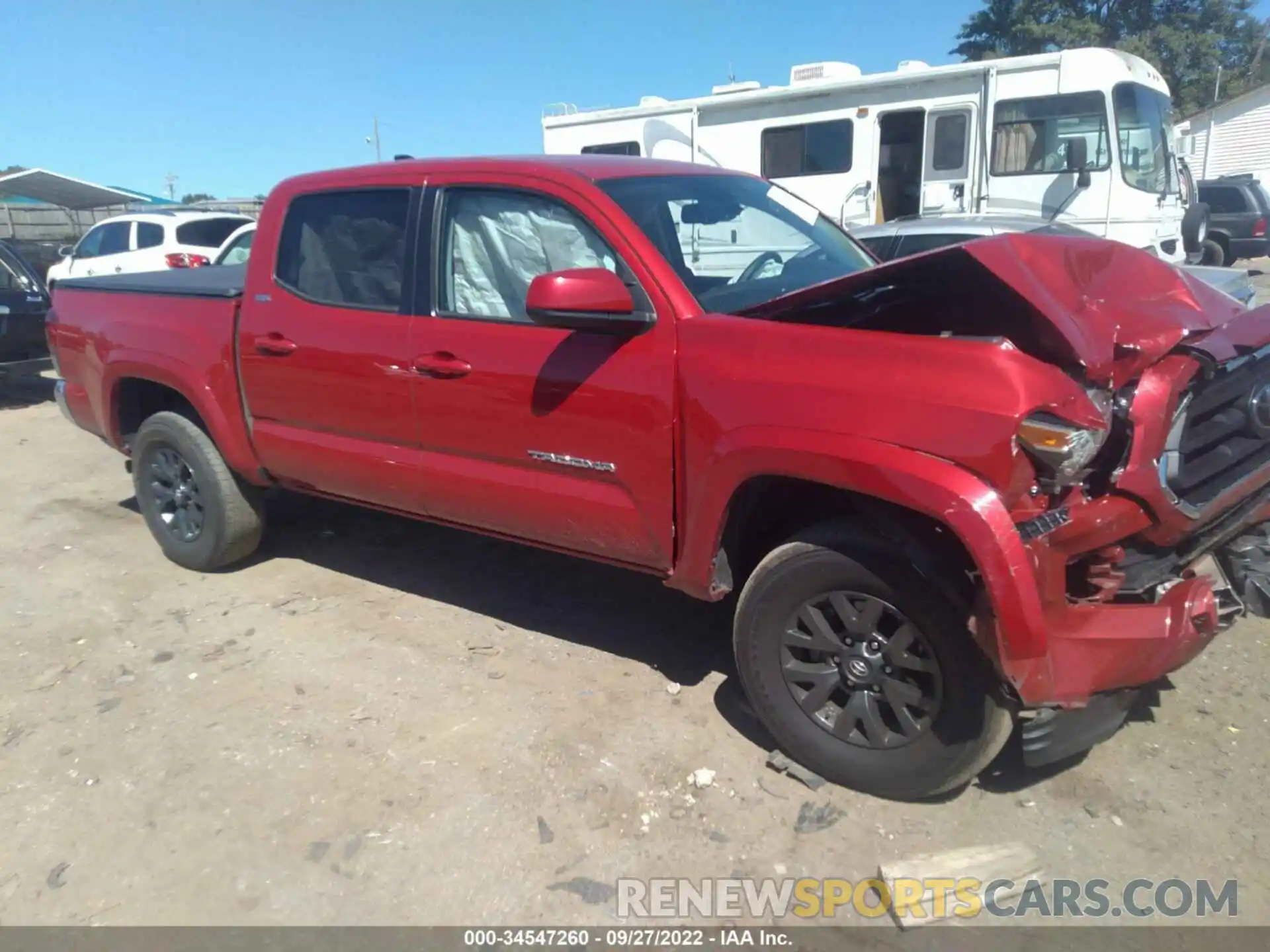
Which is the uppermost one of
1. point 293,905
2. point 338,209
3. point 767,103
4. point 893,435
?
point 767,103

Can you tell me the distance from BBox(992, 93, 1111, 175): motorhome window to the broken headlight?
9.09 metres

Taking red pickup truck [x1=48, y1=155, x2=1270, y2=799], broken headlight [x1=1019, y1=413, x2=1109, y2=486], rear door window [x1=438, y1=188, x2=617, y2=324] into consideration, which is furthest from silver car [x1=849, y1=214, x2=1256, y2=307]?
broken headlight [x1=1019, y1=413, x2=1109, y2=486]

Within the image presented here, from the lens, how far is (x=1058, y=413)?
97.7 inches

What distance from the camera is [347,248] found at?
4156mm

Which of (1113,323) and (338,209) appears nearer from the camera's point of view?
(1113,323)

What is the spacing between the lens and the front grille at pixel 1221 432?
105 inches

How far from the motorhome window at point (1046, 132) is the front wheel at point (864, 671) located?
9.12 meters

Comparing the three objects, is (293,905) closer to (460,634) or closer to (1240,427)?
(460,634)

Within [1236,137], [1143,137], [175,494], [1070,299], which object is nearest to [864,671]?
[1070,299]

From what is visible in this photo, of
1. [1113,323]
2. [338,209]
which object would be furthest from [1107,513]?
[338,209]

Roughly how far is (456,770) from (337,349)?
1797 millimetres

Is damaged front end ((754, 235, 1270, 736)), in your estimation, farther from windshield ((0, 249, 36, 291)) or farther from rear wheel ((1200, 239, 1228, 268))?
rear wheel ((1200, 239, 1228, 268))

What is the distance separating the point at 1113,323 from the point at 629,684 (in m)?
2.14

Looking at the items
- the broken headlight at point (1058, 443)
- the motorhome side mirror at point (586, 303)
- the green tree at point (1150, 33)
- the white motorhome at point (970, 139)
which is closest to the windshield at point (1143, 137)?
the white motorhome at point (970, 139)
